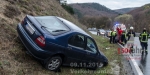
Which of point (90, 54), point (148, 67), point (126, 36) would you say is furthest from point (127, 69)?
point (126, 36)

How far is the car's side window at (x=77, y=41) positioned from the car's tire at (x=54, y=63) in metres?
0.68

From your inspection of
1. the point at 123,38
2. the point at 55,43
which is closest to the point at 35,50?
the point at 55,43

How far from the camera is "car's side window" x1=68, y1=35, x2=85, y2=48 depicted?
21.3ft

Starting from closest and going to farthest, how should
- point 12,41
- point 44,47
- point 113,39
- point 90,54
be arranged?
point 44,47, point 12,41, point 90,54, point 113,39

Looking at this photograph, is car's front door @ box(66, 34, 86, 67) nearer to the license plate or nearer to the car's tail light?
the car's tail light

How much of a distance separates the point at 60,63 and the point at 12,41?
1898 millimetres

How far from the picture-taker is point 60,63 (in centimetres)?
638

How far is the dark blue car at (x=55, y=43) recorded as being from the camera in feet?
19.2

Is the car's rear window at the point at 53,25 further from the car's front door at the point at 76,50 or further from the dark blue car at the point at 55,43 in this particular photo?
the car's front door at the point at 76,50

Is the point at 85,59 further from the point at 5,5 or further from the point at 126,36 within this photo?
the point at 126,36

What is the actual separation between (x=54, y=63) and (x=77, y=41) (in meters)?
1.11
